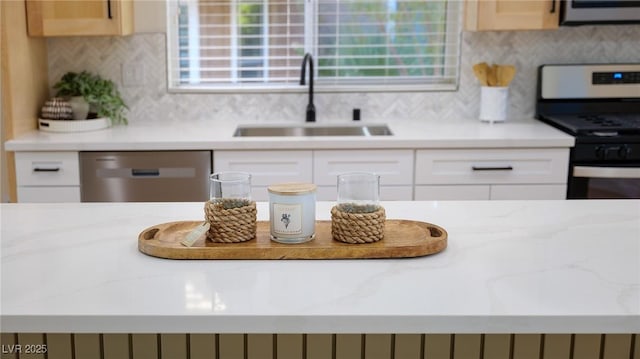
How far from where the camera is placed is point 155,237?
5.38ft

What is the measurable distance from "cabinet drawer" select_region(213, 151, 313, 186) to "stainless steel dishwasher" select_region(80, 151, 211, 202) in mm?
79

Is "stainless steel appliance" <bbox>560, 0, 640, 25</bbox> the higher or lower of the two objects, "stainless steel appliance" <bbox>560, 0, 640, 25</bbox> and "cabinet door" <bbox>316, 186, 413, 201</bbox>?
the higher

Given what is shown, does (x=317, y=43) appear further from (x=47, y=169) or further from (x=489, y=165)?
(x=47, y=169)

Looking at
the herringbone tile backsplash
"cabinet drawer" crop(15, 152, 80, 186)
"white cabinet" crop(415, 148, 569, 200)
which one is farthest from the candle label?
the herringbone tile backsplash

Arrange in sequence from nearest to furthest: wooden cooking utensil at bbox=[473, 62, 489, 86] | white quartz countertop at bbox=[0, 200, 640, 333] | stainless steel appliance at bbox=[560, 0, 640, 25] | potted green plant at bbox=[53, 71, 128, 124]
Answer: white quartz countertop at bbox=[0, 200, 640, 333], stainless steel appliance at bbox=[560, 0, 640, 25], potted green plant at bbox=[53, 71, 128, 124], wooden cooking utensil at bbox=[473, 62, 489, 86]

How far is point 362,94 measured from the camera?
3.87 m

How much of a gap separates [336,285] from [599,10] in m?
2.57

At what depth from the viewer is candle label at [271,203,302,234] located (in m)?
1.56

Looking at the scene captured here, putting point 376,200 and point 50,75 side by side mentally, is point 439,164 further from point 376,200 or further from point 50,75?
point 50,75

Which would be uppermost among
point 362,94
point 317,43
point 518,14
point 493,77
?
point 518,14

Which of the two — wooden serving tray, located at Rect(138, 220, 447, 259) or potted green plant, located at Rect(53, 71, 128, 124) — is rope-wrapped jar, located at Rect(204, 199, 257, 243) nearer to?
wooden serving tray, located at Rect(138, 220, 447, 259)

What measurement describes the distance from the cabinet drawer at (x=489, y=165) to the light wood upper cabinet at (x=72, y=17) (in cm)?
158

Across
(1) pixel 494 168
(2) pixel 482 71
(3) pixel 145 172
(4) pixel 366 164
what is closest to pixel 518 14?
(2) pixel 482 71

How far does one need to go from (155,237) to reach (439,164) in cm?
186
